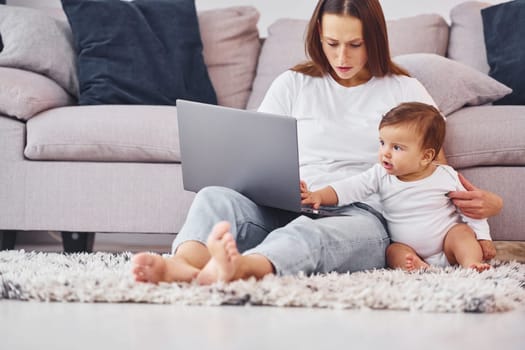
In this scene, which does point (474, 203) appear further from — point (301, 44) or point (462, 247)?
point (301, 44)

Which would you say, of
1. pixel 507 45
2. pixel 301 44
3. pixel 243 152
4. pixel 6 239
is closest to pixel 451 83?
pixel 507 45

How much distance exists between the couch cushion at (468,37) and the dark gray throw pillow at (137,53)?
963mm

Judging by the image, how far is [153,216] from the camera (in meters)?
2.66

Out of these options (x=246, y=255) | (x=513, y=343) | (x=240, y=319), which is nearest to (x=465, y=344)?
(x=513, y=343)

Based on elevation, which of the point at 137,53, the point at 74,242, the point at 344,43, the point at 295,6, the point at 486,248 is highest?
the point at 344,43

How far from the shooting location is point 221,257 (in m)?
1.51

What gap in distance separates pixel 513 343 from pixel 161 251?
2166 mm

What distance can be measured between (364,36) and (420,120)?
0.87 ft

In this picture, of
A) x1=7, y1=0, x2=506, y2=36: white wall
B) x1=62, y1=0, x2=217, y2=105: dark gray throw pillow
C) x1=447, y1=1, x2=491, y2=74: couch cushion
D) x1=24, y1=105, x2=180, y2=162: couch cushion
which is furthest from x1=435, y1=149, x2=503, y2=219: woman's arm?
x1=7, y1=0, x2=506, y2=36: white wall

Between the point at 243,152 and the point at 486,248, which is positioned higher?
the point at 243,152

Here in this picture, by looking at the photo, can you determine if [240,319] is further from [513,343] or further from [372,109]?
[372,109]

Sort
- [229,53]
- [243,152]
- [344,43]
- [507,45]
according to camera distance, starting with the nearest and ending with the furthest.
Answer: [243,152] < [344,43] < [507,45] < [229,53]

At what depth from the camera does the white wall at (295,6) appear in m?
3.70

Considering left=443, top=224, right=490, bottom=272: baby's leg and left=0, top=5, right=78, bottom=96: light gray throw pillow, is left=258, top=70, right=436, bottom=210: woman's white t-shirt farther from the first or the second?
left=0, top=5, right=78, bottom=96: light gray throw pillow
